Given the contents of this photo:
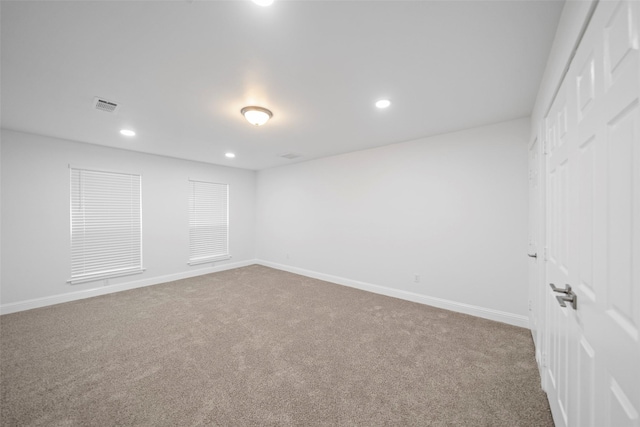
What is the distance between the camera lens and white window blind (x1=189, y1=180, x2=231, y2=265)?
5395 mm

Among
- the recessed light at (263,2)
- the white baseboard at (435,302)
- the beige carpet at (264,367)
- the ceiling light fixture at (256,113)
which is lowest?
the beige carpet at (264,367)

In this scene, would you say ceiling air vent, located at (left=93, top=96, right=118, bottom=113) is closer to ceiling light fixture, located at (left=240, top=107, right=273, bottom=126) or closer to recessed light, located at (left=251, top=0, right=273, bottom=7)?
ceiling light fixture, located at (left=240, top=107, right=273, bottom=126)

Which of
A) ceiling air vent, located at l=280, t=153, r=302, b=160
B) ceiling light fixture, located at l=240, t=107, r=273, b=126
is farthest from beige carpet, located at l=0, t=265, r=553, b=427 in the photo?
ceiling air vent, located at l=280, t=153, r=302, b=160

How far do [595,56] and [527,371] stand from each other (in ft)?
7.82

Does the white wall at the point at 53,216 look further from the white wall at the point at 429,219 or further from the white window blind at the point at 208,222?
the white wall at the point at 429,219

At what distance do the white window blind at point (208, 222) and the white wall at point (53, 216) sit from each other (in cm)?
35

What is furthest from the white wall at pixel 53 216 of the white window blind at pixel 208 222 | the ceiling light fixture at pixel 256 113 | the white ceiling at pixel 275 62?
the ceiling light fixture at pixel 256 113

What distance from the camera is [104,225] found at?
4.22m

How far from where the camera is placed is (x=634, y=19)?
2.29 feet

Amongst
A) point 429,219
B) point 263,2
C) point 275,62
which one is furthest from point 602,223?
point 429,219

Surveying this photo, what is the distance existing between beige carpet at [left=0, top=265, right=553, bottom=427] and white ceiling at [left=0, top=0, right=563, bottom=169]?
8.23 feet

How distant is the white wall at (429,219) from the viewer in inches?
120

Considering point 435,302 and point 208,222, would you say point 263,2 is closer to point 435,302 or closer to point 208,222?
point 435,302

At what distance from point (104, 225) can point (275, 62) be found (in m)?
4.31
